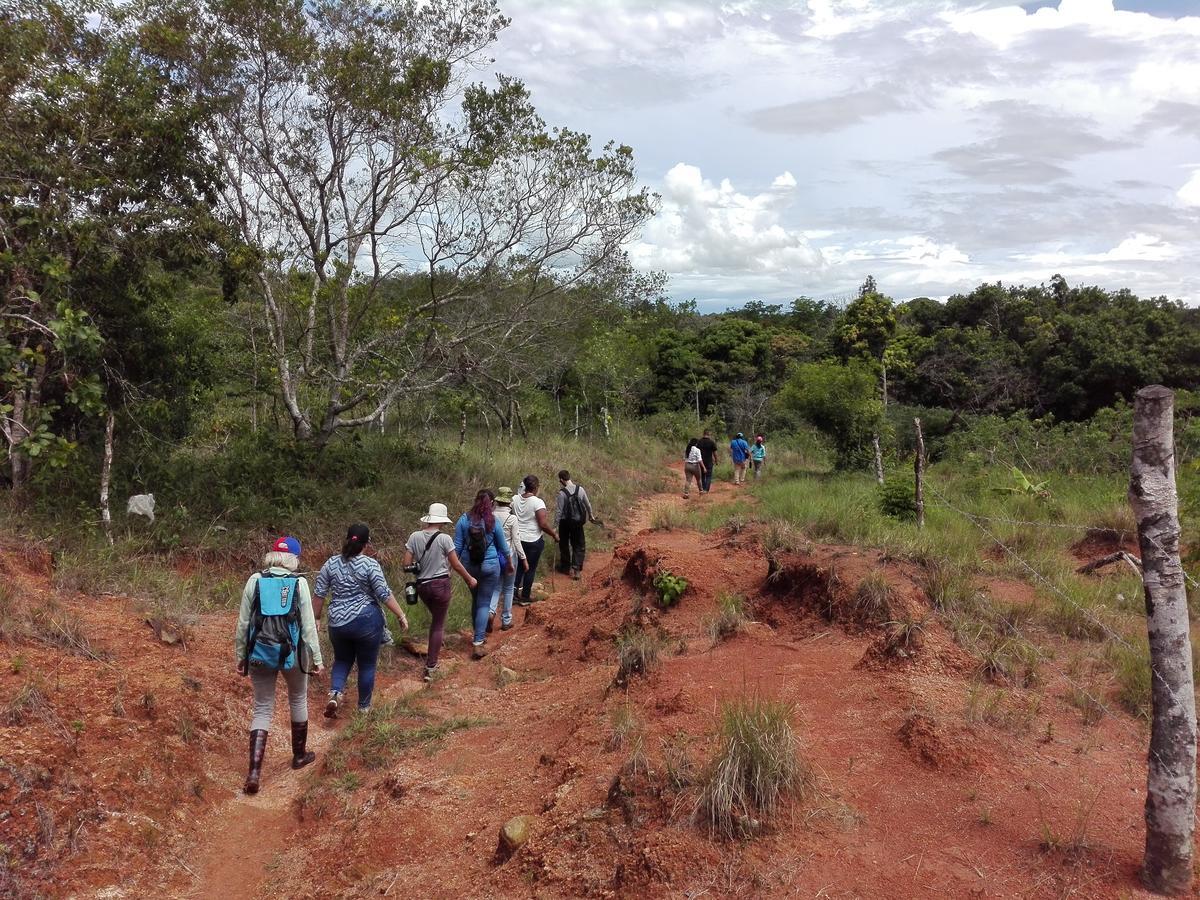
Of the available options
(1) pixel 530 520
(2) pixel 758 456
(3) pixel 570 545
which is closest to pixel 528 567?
(1) pixel 530 520

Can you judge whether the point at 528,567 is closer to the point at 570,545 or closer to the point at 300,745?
the point at 570,545

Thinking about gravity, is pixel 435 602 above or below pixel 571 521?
below

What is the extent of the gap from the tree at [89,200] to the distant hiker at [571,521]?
5.47 meters

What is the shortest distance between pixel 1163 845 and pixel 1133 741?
163 cm

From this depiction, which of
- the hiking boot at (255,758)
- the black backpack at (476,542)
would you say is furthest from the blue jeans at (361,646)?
Result: the black backpack at (476,542)

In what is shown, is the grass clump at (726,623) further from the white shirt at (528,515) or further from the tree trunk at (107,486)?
the tree trunk at (107,486)

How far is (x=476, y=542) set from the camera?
24.9 feet

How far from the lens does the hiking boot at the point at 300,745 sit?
5.39 m

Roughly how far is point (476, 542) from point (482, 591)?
0.55 metres

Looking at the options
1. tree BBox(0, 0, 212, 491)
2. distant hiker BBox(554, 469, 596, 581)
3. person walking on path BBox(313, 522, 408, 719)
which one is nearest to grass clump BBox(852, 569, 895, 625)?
person walking on path BBox(313, 522, 408, 719)

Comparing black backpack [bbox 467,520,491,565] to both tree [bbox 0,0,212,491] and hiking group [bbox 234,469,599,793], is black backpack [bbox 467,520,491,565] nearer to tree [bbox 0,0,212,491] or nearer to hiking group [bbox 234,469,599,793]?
hiking group [bbox 234,469,599,793]

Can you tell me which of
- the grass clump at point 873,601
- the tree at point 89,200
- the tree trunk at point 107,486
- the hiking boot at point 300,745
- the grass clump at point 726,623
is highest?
the tree at point 89,200

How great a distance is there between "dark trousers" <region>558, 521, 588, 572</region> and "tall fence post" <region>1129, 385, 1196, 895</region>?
7.89 m

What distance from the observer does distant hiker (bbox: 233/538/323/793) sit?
504 centimetres
